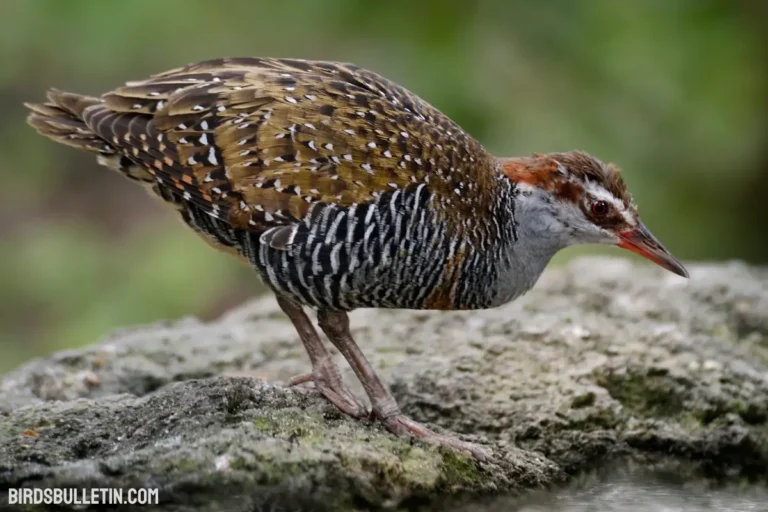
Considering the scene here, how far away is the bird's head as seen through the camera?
14.0 ft

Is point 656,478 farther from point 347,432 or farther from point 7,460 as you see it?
point 7,460

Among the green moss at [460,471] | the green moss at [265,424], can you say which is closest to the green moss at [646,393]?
the green moss at [460,471]

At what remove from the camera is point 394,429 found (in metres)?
4.08

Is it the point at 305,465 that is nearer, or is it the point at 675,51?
the point at 305,465

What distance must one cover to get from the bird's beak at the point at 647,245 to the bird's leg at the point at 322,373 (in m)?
1.29

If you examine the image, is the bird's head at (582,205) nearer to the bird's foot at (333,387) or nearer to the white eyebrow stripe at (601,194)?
Result: the white eyebrow stripe at (601,194)

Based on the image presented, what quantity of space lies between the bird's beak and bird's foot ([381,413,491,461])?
108 centimetres

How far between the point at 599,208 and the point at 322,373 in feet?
4.35

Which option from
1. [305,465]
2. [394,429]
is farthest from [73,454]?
[394,429]

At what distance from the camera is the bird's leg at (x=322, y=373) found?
4.22 m

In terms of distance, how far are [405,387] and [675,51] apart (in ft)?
15.3

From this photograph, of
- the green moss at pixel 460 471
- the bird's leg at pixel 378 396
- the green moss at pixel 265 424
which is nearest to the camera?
the green moss at pixel 265 424

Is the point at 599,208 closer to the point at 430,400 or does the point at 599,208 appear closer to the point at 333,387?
the point at 430,400

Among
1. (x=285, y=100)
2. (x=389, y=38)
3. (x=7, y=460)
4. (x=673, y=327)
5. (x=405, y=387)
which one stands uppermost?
(x=389, y=38)
